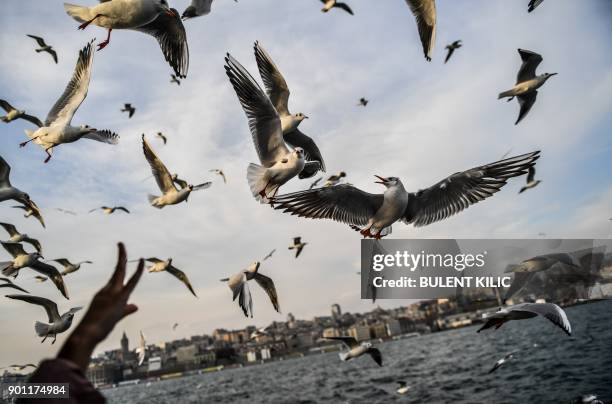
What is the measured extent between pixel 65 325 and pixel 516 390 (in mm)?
21954

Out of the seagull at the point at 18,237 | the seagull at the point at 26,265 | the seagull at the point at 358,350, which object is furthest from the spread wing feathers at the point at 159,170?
the seagull at the point at 358,350

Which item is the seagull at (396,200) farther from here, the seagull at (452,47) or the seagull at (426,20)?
the seagull at (452,47)

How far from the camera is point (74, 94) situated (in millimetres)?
7441

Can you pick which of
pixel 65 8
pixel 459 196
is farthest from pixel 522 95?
pixel 65 8

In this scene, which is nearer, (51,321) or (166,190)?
(51,321)

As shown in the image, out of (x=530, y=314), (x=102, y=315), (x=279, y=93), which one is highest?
(x=279, y=93)

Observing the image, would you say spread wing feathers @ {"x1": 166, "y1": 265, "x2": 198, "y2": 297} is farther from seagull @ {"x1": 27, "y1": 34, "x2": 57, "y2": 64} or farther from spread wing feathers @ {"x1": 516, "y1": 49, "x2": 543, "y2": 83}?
spread wing feathers @ {"x1": 516, "y1": 49, "x2": 543, "y2": 83}

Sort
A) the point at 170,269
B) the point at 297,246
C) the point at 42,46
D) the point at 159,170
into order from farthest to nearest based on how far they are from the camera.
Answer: the point at 297,246, the point at 42,46, the point at 170,269, the point at 159,170

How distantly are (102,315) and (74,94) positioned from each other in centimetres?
694

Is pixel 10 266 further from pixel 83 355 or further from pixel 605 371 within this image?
pixel 605 371

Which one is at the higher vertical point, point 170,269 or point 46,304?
point 170,269

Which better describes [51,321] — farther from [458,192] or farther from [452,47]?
[452,47]

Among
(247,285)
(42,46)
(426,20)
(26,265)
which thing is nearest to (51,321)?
(26,265)

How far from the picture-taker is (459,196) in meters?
7.71
